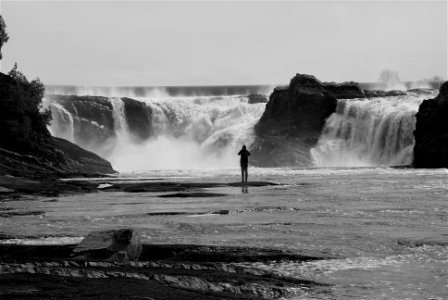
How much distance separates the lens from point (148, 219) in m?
21.2

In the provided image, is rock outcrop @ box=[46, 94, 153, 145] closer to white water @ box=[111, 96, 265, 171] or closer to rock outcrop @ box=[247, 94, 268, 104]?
white water @ box=[111, 96, 265, 171]

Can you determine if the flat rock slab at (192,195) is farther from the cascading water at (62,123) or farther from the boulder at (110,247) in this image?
the cascading water at (62,123)

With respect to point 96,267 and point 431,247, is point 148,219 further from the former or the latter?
point 96,267

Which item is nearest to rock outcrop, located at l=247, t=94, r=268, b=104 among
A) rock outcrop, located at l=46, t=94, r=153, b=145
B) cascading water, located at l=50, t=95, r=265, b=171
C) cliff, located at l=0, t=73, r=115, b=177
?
cascading water, located at l=50, t=95, r=265, b=171

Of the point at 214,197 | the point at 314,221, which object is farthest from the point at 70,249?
the point at 214,197

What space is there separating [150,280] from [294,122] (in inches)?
3305

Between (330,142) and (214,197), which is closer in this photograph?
(214,197)

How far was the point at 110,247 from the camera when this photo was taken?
12.5 m

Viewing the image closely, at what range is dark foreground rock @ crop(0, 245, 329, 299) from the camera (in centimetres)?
936

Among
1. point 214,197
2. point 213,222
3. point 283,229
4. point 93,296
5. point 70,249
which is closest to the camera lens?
point 93,296

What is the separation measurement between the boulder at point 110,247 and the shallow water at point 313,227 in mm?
2066

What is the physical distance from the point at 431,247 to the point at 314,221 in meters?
5.71

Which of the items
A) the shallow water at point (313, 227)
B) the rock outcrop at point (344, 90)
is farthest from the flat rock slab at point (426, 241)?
the rock outcrop at point (344, 90)

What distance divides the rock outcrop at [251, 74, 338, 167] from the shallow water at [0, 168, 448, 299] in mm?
53883
